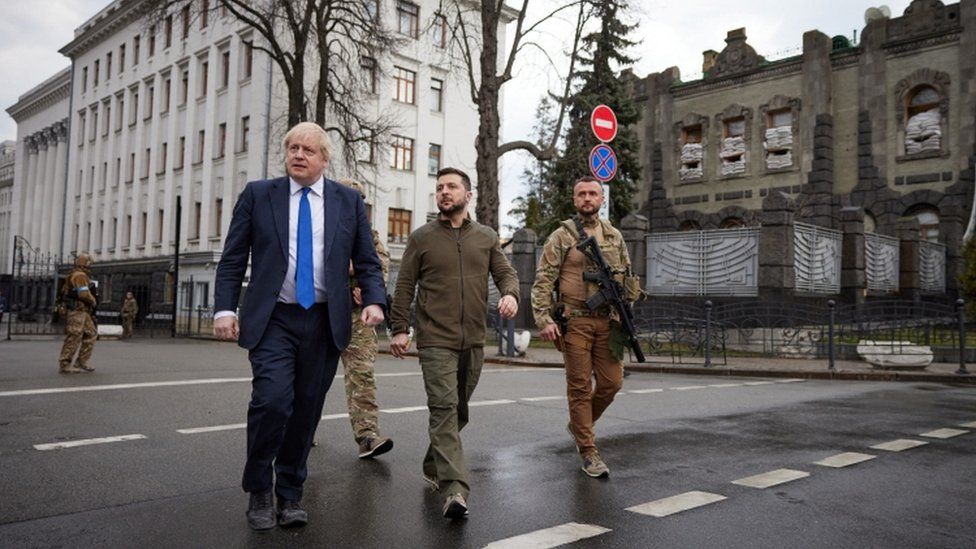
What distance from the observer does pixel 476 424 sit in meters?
7.59

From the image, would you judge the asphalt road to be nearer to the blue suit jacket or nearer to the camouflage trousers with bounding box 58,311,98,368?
the blue suit jacket

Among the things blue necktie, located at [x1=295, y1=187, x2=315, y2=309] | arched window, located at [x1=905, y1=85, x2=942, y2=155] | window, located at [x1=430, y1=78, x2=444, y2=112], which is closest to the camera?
blue necktie, located at [x1=295, y1=187, x2=315, y2=309]

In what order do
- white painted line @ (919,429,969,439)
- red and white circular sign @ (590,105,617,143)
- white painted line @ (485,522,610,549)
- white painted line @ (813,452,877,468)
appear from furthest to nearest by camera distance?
1. red and white circular sign @ (590,105,617,143)
2. white painted line @ (919,429,969,439)
3. white painted line @ (813,452,877,468)
4. white painted line @ (485,522,610,549)

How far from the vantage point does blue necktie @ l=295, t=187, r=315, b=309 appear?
4.18 metres

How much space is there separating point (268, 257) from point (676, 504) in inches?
108

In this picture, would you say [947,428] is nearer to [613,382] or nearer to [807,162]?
[613,382]

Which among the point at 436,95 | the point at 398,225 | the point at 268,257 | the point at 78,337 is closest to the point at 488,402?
the point at 268,257

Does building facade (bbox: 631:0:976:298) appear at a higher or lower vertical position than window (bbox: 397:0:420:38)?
lower

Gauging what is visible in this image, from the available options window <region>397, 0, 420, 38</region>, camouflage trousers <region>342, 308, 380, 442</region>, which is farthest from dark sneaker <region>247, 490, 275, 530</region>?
window <region>397, 0, 420, 38</region>

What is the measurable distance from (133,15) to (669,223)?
3347 centimetres

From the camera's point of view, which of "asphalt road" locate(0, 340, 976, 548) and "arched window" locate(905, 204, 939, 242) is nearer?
"asphalt road" locate(0, 340, 976, 548)

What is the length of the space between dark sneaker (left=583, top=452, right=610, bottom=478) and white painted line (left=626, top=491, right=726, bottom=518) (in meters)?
0.62

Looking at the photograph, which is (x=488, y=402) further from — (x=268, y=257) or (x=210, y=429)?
(x=268, y=257)

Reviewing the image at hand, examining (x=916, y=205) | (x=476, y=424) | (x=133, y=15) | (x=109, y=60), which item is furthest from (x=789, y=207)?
(x=109, y=60)
